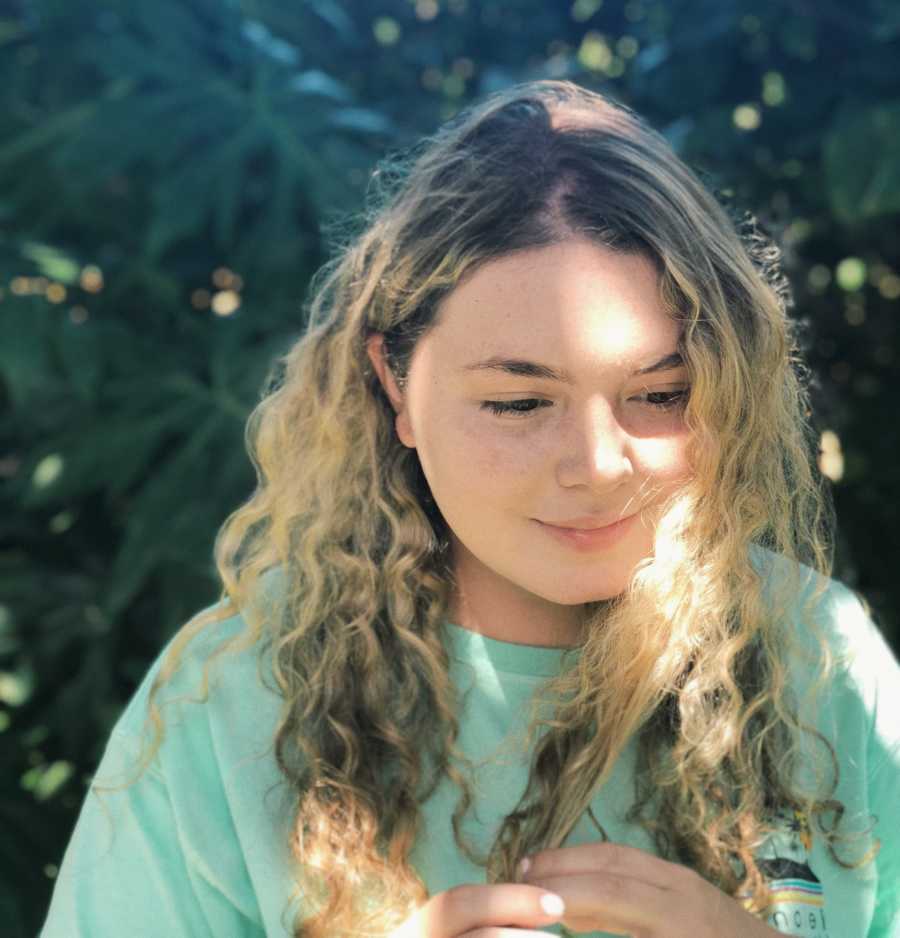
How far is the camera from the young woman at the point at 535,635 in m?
1.15

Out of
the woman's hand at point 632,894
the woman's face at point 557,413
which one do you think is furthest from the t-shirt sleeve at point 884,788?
the woman's face at point 557,413

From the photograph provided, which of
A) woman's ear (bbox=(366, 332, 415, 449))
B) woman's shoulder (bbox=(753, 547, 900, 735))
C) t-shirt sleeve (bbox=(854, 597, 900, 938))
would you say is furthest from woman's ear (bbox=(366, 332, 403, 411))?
t-shirt sleeve (bbox=(854, 597, 900, 938))

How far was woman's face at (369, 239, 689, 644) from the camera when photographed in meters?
1.13

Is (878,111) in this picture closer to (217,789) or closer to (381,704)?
(381,704)

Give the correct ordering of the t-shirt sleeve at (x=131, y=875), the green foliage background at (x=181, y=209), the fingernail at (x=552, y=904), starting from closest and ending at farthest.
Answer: the fingernail at (x=552, y=904), the t-shirt sleeve at (x=131, y=875), the green foliage background at (x=181, y=209)

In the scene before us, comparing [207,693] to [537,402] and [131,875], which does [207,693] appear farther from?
[537,402]

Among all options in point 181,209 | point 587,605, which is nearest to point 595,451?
point 587,605

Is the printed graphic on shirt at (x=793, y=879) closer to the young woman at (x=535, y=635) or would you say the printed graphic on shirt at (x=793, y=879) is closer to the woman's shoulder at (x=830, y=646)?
the young woman at (x=535, y=635)

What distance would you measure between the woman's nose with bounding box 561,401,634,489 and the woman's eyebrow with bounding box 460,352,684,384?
4 cm

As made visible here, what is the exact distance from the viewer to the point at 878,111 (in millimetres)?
2043

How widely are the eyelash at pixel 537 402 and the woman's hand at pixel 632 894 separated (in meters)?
0.39

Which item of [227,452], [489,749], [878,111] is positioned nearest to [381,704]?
[489,749]

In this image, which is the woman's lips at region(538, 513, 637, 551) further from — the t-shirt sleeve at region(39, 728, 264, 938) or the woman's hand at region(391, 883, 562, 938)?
the t-shirt sleeve at region(39, 728, 264, 938)

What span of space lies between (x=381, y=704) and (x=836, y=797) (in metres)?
0.47
